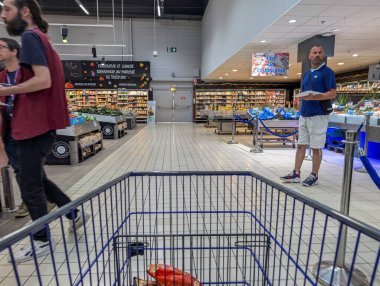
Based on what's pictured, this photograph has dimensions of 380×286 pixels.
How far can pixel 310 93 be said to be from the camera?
3.45 metres

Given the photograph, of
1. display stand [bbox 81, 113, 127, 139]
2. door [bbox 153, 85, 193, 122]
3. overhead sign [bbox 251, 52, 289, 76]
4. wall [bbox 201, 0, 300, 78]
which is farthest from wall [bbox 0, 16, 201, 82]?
overhead sign [bbox 251, 52, 289, 76]

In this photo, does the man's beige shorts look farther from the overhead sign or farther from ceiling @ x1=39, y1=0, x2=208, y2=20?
ceiling @ x1=39, y1=0, x2=208, y2=20

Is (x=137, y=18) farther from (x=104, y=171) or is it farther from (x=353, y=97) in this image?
(x=104, y=171)

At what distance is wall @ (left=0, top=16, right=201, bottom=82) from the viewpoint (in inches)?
704

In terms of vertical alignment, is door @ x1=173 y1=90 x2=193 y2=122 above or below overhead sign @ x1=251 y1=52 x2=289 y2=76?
below

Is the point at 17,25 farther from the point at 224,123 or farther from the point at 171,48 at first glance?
the point at 171,48

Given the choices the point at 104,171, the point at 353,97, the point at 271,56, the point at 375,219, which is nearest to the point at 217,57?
→ the point at 271,56

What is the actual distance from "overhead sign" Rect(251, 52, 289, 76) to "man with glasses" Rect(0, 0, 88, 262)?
22.2ft

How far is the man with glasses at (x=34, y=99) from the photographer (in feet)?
5.79

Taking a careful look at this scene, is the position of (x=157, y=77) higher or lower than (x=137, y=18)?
lower

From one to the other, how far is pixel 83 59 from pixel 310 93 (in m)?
17.6

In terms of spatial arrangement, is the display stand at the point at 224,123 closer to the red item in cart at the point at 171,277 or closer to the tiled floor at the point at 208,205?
the tiled floor at the point at 208,205

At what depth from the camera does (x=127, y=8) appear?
55.1 feet

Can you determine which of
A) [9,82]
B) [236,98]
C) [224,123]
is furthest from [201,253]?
[236,98]
